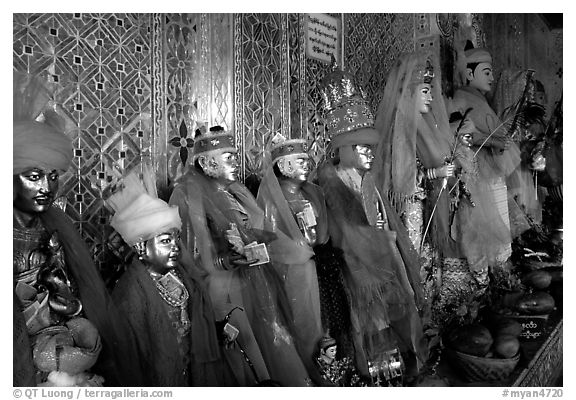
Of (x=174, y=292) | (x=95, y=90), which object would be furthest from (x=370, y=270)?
(x=95, y=90)

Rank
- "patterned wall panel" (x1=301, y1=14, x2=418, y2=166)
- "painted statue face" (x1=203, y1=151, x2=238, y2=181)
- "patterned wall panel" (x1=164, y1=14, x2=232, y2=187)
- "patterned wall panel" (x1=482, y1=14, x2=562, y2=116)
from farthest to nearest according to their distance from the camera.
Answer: "patterned wall panel" (x1=482, y1=14, x2=562, y2=116)
"patterned wall panel" (x1=301, y1=14, x2=418, y2=166)
"patterned wall panel" (x1=164, y1=14, x2=232, y2=187)
"painted statue face" (x1=203, y1=151, x2=238, y2=181)

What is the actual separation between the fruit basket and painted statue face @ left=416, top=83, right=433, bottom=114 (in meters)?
1.77

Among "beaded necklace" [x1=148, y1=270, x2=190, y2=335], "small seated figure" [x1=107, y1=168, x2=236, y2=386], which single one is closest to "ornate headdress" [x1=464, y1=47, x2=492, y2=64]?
"small seated figure" [x1=107, y1=168, x2=236, y2=386]

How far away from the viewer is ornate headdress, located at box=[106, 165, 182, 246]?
3.21 meters

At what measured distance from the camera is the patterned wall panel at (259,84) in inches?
179

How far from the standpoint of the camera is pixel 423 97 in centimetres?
486

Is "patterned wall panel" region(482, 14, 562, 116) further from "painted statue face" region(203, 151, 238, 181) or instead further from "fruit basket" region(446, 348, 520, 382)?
"painted statue face" region(203, 151, 238, 181)

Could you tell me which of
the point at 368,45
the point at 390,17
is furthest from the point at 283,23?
the point at 390,17

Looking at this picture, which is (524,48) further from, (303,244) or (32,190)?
(32,190)

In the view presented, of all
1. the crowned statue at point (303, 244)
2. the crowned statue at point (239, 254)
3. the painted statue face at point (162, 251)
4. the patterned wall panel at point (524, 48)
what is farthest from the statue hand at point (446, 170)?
the painted statue face at point (162, 251)

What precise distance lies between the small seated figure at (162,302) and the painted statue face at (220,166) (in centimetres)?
51

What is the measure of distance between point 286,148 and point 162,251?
4.16 feet

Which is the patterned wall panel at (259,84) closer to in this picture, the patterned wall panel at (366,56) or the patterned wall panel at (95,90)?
the patterned wall panel at (366,56)

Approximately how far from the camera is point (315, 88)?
16.5 ft
